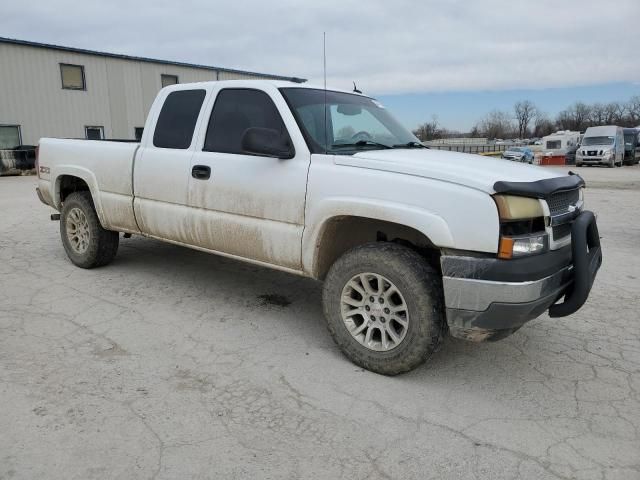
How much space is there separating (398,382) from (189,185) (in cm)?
234

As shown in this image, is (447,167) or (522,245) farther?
(447,167)

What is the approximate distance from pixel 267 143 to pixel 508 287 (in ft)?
5.98

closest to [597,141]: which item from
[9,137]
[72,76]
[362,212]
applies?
[72,76]

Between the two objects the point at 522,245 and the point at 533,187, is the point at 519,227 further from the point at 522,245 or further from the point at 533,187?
the point at 533,187

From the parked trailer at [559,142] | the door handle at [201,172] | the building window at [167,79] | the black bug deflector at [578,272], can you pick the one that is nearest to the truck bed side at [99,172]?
the door handle at [201,172]

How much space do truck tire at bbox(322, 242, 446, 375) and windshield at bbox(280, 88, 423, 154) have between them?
2.89ft

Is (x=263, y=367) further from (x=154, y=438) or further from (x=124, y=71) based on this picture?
(x=124, y=71)

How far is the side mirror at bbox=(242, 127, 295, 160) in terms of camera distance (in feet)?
11.1

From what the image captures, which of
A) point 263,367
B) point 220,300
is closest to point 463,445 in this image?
point 263,367

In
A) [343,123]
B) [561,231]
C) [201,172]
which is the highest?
[343,123]

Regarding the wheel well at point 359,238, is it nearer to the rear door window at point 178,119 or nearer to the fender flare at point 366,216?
the fender flare at point 366,216

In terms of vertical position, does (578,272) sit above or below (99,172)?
below

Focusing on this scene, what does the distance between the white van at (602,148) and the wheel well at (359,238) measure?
32.0 metres

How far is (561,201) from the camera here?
3113 millimetres
